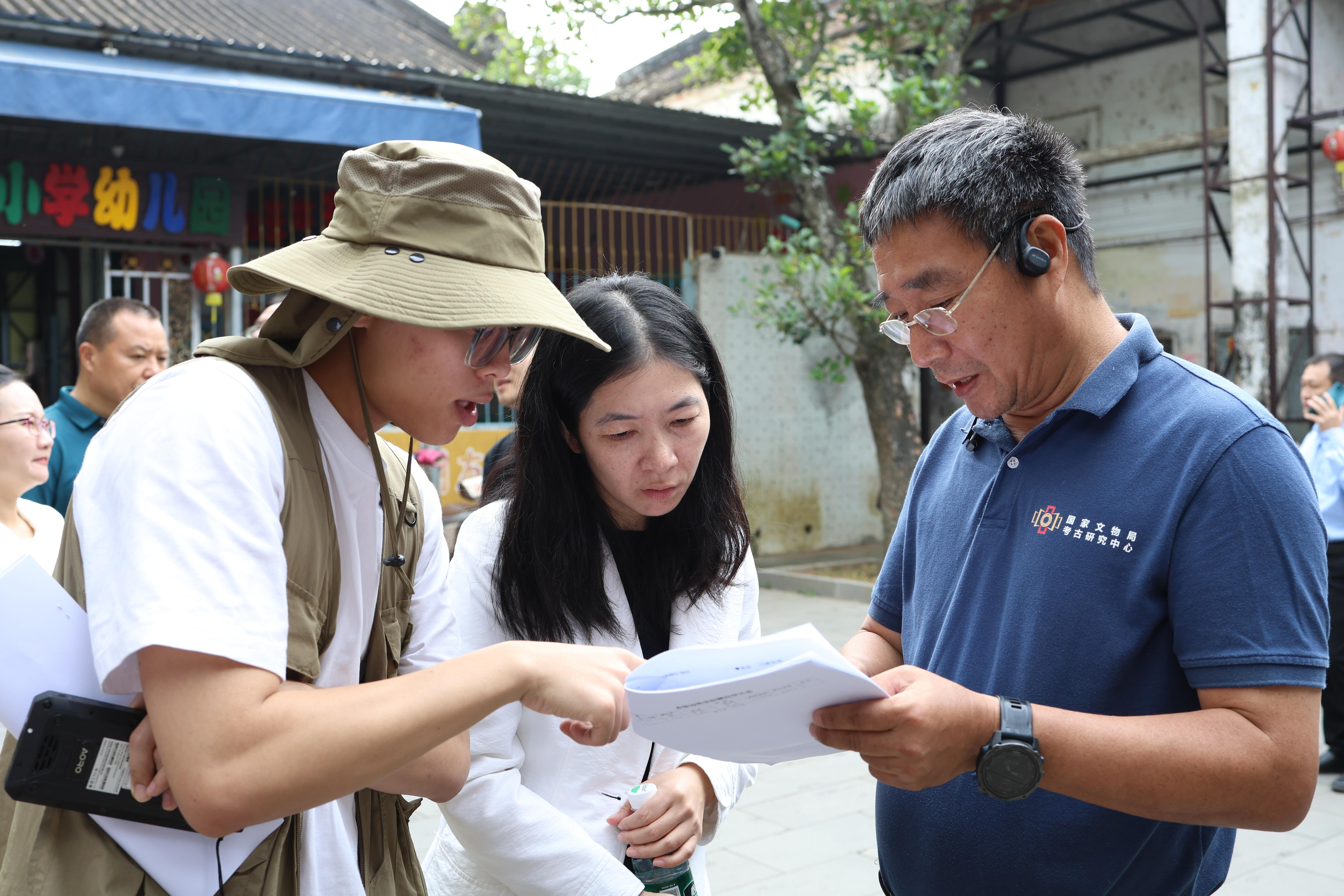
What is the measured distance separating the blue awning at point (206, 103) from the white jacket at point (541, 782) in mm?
4249

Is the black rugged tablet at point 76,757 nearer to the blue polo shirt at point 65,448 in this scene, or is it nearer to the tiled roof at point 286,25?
the blue polo shirt at point 65,448

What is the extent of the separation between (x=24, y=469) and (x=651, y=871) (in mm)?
2703

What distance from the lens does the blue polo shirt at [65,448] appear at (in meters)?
4.31

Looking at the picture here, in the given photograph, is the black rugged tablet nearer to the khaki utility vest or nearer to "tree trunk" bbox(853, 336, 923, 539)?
the khaki utility vest

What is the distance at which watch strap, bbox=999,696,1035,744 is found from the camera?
1459mm

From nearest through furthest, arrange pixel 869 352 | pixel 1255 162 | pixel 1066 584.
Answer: pixel 1066 584, pixel 869 352, pixel 1255 162

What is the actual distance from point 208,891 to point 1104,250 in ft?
48.1

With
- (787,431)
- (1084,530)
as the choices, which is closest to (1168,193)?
(787,431)

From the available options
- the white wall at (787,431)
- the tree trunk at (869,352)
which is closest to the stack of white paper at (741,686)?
the tree trunk at (869,352)

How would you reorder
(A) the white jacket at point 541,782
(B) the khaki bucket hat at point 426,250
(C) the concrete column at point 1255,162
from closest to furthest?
(B) the khaki bucket hat at point 426,250 → (A) the white jacket at point 541,782 → (C) the concrete column at point 1255,162

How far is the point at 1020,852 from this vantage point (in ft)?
5.46

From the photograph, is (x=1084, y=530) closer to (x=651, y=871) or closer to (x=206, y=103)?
(x=651, y=871)

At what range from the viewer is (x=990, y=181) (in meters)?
1.70

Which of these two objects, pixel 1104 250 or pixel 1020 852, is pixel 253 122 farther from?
pixel 1104 250
